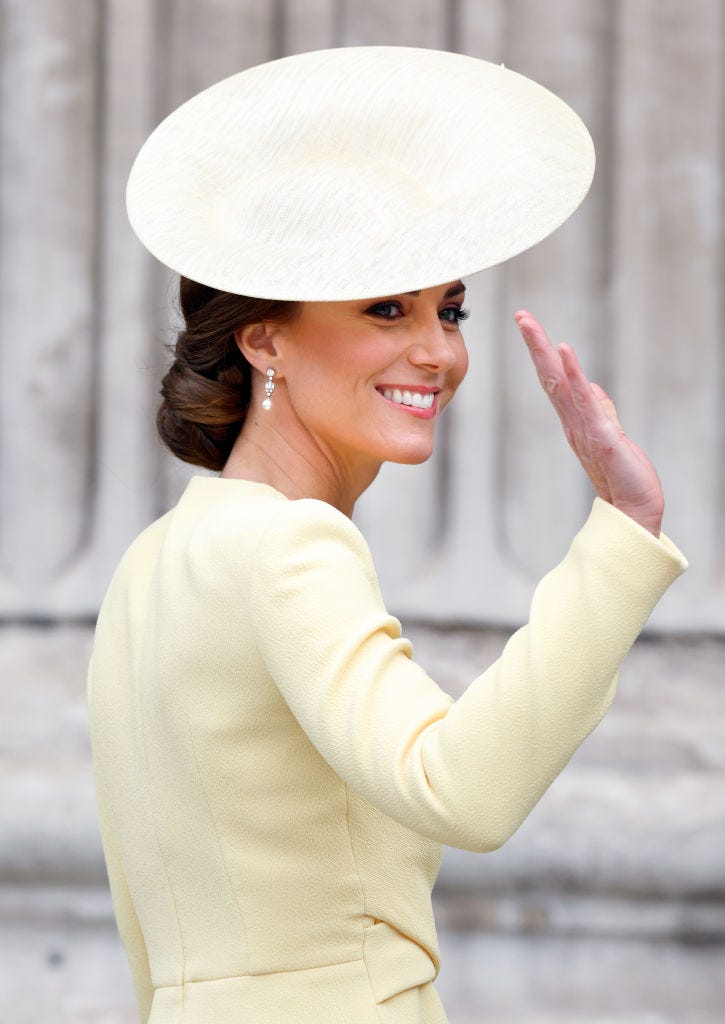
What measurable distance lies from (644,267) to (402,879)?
5.35 ft

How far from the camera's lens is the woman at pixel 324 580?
89 centimetres

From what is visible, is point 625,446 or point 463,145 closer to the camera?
point 625,446

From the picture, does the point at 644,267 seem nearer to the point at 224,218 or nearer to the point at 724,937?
the point at 724,937

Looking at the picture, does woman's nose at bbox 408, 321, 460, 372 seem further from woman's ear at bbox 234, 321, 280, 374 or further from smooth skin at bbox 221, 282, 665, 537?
woman's ear at bbox 234, 321, 280, 374

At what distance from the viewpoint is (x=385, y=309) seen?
1.11m

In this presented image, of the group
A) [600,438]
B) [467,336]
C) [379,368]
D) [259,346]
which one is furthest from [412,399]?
[467,336]

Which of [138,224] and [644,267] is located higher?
[138,224]

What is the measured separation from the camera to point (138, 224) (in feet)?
3.66

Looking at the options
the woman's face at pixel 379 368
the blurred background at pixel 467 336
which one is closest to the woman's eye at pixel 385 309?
the woman's face at pixel 379 368

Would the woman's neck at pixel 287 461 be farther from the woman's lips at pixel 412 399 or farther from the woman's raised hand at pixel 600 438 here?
the woman's raised hand at pixel 600 438

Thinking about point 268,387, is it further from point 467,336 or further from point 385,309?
point 467,336

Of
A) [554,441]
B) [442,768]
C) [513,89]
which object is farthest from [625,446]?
[554,441]

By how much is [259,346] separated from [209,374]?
2.7 inches

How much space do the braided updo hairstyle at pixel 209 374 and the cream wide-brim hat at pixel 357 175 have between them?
0.31ft
